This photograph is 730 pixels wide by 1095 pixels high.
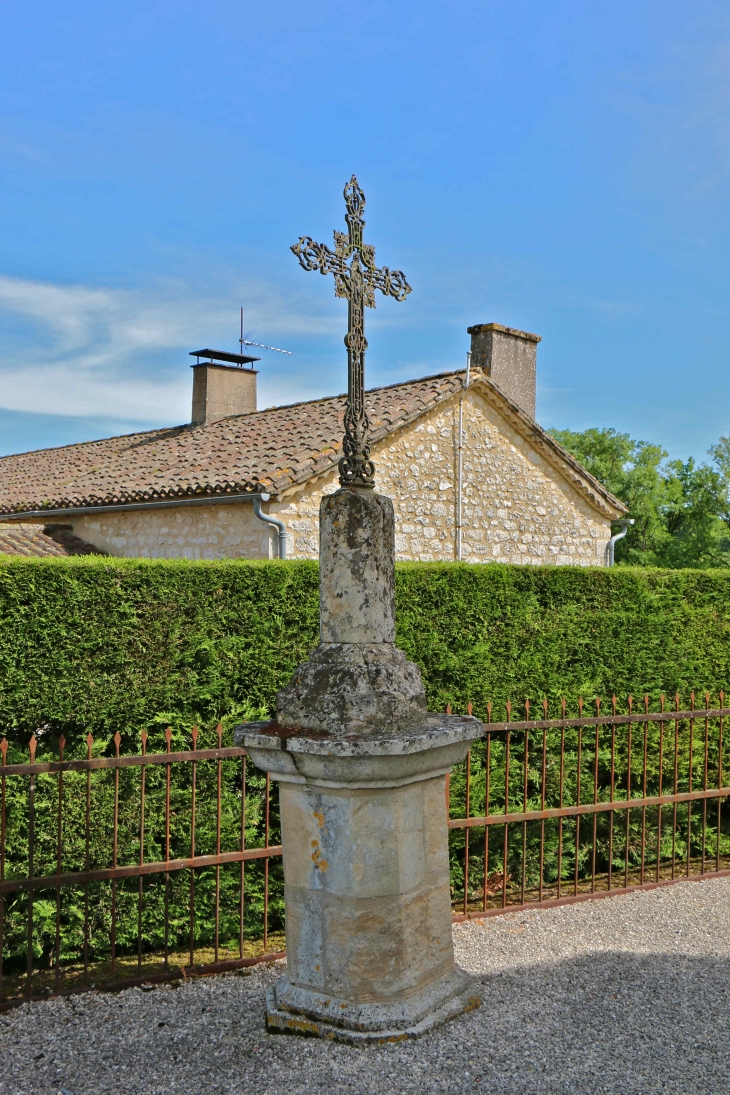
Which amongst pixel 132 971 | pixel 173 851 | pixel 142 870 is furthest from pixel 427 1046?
pixel 173 851

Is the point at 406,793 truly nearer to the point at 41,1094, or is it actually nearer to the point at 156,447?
the point at 41,1094

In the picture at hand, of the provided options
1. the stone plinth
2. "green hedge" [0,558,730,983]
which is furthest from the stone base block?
"green hedge" [0,558,730,983]

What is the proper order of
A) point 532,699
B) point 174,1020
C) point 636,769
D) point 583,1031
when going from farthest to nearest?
point 636,769
point 532,699
point 174,1020
point 583,1031

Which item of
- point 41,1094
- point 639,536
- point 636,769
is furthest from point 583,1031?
point 639,536

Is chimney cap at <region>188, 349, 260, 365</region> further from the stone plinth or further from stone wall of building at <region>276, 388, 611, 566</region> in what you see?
the stone plinth

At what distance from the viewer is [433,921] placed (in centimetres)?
392

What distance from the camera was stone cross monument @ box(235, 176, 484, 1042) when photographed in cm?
365

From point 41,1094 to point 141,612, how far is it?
278 centimetres

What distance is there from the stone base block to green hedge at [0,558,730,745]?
231 cm

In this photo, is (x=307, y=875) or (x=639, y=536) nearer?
(x=307, y=875)

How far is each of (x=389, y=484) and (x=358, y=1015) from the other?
9100 millimetres

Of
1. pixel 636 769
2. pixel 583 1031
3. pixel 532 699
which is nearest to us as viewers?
pixel 583 1031

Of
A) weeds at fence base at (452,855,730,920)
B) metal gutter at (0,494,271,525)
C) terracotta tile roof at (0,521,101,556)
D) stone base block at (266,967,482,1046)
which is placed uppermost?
metal gutter at (0,494,271,525)

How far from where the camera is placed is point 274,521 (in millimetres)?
10641
